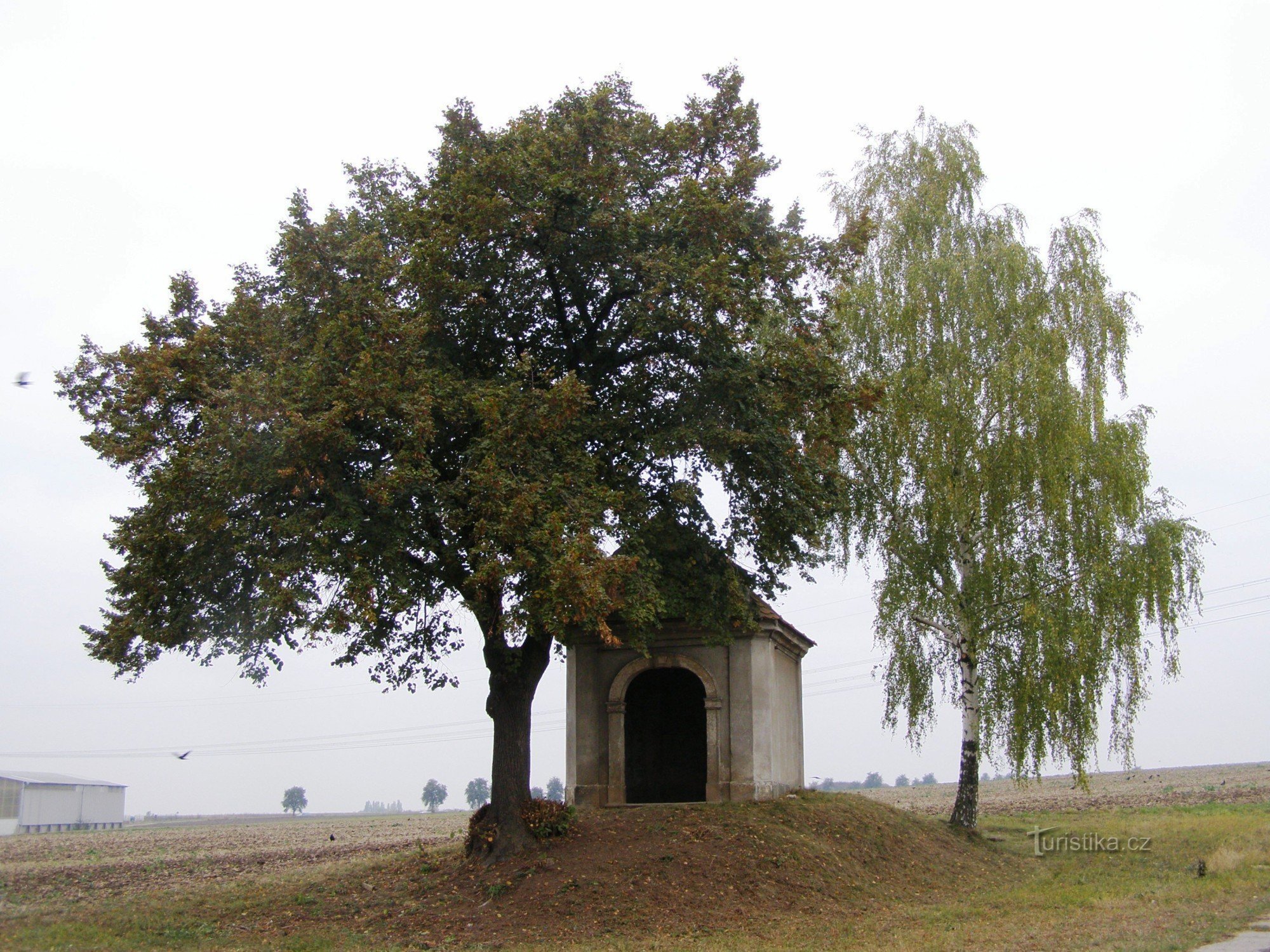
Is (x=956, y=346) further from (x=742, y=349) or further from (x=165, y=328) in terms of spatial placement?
(x=165, y=328)

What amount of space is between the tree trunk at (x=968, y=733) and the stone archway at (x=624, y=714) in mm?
6477

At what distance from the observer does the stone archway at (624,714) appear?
1952 centimetres

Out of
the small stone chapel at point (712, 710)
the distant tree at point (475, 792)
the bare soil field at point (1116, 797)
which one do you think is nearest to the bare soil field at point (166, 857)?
the small stone chapel at point (712, 710)

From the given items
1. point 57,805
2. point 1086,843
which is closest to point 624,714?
point 1086,843

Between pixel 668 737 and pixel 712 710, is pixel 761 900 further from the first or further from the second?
pixel 668 737

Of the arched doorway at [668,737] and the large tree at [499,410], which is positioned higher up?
the large tree at [499,410]

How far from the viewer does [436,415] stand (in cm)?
1538

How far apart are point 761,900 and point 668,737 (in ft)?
28.8

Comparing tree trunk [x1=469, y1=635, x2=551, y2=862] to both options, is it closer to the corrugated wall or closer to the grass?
the grass

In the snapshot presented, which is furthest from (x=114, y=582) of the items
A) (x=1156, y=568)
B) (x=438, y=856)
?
(x=1156, y=568)

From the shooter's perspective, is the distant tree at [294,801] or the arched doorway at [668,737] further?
the distant tree at [294,801]

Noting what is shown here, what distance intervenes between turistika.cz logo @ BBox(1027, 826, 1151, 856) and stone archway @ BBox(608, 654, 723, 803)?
817 centimetres

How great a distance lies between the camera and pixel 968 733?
2262cm

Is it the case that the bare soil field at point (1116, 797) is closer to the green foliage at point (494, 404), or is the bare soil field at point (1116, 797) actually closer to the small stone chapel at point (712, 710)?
the small stone chapel at point (712, 710)
